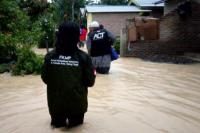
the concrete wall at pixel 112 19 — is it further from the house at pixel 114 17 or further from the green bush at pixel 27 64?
the green bush at pixel 27 64

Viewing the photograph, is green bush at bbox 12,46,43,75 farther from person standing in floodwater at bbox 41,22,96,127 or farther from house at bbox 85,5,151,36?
house at bbox 85,5,151,36

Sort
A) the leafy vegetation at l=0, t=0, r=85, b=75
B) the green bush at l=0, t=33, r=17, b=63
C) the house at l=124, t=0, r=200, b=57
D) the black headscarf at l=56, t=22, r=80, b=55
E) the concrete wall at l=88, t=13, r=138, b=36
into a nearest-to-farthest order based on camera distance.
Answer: the black headscarf at l=56, t=22, r=80, b=55 → the leafy vegetation at l=0, t=0, r=85, b=75 → the green bush at l=0, t=33, r=17, b=63 → the house at l=124, t=0, r=200, b=57 → the concrete wall at l=88, t=13, r=138, b=36

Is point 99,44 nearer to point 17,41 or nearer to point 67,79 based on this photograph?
point 17,41

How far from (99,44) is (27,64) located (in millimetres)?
2568

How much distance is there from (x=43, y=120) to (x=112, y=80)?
495cm

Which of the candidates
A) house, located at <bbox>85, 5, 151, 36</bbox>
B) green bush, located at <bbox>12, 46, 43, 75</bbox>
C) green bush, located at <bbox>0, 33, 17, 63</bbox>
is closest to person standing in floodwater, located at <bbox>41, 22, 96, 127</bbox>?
green bush, located at <bbox>12, 46, 43, 75</bbox>

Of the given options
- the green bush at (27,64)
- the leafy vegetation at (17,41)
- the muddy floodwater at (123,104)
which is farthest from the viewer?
the leafy vegetation at (17,41)

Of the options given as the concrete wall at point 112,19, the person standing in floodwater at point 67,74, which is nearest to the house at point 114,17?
the concrete wall at point 112,19

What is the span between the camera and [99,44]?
1230cm

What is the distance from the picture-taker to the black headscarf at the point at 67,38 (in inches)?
235

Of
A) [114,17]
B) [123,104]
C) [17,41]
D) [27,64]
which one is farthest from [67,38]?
[114,17]

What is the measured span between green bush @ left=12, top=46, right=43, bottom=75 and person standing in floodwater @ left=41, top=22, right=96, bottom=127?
7215 mm

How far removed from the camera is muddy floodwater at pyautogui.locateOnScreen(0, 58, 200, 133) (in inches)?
263

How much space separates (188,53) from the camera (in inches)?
752
